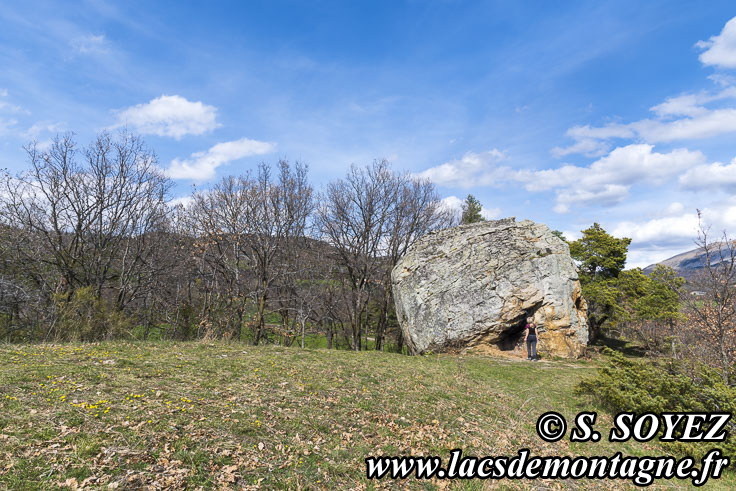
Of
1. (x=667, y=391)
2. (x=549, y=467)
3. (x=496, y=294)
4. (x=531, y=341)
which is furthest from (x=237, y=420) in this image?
(x=496, y=294)

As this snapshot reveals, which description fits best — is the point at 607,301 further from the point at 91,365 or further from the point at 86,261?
the point at 86,261

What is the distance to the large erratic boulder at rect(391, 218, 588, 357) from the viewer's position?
54.9 feet

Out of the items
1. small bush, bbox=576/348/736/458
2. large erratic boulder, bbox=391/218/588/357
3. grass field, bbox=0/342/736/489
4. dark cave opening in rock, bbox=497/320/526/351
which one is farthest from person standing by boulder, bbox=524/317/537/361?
small bush, bbox=576/348/736/458

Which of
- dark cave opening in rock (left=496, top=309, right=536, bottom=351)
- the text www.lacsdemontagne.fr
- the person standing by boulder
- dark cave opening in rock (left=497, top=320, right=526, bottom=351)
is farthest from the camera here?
dark cave opening in rock (left=497, top=320, right=526, bottom=351)

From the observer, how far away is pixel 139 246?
62.2 feet

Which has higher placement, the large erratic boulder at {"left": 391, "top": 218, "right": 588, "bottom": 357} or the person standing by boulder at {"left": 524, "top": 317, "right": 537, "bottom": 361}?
the large erratic boulder at {"left": 391, "top": 218, "right": 588, "bottom": 357}

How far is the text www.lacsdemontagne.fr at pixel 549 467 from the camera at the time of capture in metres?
5.63

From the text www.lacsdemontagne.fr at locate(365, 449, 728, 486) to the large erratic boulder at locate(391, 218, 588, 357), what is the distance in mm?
9904

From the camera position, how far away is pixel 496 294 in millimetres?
17094

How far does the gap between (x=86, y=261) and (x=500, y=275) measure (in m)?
21.7

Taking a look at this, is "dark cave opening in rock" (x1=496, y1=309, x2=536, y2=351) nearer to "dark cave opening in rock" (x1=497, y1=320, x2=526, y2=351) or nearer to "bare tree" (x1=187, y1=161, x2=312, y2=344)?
"dark cave opening in rock" (x1=497, y1=320, x2=526, y2=351)

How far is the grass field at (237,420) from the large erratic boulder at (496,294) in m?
5.66

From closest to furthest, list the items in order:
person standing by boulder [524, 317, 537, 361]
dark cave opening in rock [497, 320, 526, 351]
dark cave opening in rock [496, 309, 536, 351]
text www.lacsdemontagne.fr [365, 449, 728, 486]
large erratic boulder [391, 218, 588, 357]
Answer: text www.lacsdemontagne.fr [365, 449, 728, 486], person standing by boulder [524, 317, 537, 361], large erratic boulder [391, 218, 588, 357], dark cave opening in rock [496, 309, 536, 351], dark cave opening in rock [497, 320, 526, 351]

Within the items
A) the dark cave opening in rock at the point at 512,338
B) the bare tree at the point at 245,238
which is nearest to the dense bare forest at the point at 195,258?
the bare tree at the point at 245,238
